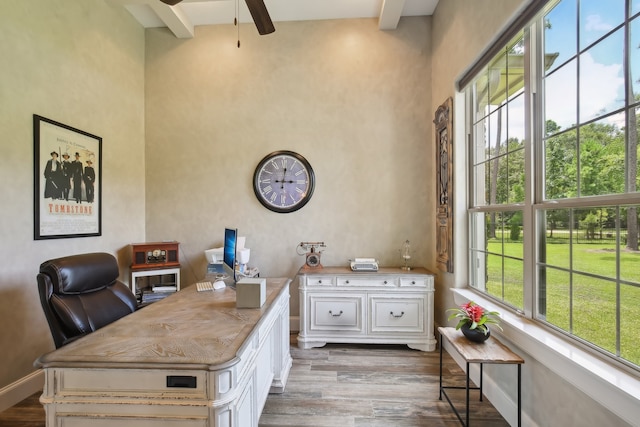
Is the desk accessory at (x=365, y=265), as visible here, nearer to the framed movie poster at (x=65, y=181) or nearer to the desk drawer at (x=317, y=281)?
the desk drawer at (x=317, y=281)

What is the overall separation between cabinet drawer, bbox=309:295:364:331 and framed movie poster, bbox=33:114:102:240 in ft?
7.88

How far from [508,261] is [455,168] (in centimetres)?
106

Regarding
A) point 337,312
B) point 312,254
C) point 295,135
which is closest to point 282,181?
point 295,135

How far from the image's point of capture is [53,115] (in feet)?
8.30

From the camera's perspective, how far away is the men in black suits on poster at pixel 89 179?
9.36ft

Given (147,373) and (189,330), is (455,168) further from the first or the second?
(147,373)

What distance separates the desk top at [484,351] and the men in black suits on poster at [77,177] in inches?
137

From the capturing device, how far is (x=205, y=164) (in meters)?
3.65

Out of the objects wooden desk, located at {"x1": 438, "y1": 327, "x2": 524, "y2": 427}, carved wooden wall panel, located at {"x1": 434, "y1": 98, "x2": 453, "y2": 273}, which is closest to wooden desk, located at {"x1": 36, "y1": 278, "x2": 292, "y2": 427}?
wooden desk, located at {"x1": 438, "y1": 327, "x2": 524, "y2": 427}

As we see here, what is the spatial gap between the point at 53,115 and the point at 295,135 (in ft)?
7.57

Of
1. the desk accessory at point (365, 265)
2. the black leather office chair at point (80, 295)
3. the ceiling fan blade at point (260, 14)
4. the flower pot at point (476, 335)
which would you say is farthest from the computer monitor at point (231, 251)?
the flower pot at point (476, 335)

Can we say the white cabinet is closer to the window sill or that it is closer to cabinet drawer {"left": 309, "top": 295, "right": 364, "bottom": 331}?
cabinet drawer {"left": 309, "top": 295, "right": 364, "bottom": 331}

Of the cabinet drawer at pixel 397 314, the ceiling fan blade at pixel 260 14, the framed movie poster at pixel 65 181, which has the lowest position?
Answer: the cabinet drawer at pixel 397 314

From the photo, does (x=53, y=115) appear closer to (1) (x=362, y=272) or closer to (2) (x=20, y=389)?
(2) (x=20, y=389)
